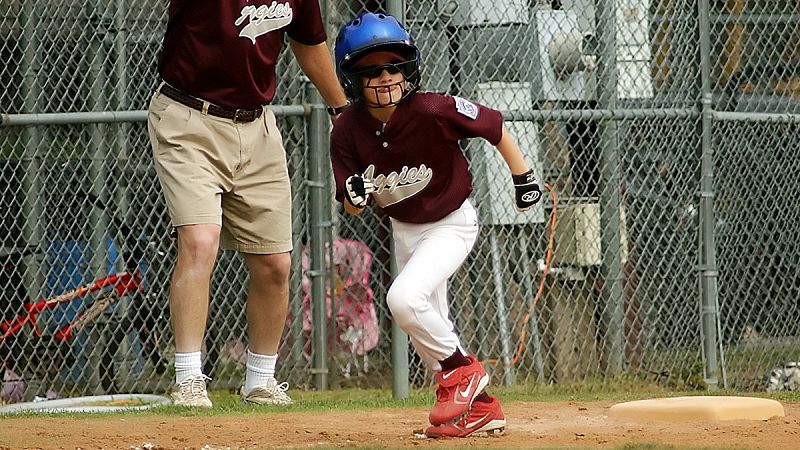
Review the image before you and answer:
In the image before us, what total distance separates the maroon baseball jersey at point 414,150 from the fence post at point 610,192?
2.83 meters

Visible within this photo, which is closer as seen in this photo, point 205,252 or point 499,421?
point 499,421

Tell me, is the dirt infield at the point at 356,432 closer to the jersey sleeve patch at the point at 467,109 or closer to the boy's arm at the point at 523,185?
the boy's arm at the point at 523,185

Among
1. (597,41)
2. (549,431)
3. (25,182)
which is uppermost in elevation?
(597,41)

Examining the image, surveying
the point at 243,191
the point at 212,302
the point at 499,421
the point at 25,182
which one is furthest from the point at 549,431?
the point at 25,182

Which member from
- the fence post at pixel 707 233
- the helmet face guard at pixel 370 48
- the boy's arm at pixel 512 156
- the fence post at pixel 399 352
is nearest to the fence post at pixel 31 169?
the fence post at pixel 399 352

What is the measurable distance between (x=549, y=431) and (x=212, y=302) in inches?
112

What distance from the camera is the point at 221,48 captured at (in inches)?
219

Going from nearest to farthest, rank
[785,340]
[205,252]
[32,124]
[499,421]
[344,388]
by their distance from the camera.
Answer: [499,421] → [205,252] → [32,124] → [344,388] → [785,340]

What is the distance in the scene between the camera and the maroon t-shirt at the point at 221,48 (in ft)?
18.2

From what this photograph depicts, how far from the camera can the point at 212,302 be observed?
286 inches

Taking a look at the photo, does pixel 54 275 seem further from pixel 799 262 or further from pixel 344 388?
pixel 799 262

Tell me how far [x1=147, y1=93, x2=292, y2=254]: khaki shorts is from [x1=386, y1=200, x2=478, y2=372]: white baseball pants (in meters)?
0.96

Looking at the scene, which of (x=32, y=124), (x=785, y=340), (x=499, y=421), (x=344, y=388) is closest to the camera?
(x=499, y=421)

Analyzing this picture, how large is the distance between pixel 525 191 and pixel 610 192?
2882mm
